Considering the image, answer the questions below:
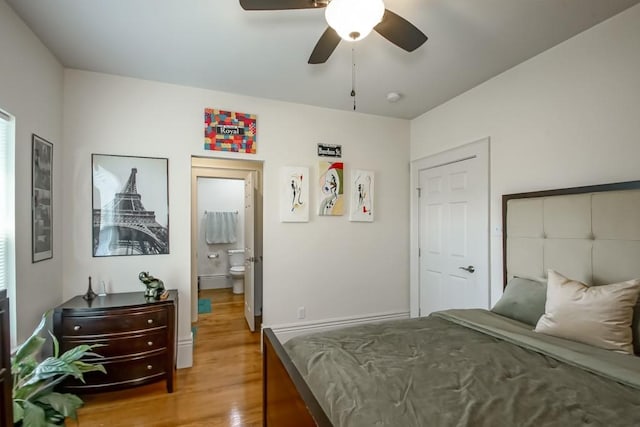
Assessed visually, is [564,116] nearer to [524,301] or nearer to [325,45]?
[524,301]

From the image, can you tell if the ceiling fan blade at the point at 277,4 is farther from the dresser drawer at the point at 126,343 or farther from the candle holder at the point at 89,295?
the candle holder at the point at 89,295

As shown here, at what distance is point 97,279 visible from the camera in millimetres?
2584

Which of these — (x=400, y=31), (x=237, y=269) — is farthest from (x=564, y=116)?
(x=237, y=269)

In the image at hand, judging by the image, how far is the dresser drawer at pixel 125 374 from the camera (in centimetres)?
218

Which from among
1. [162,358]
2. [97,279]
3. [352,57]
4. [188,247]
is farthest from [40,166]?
[352,57]

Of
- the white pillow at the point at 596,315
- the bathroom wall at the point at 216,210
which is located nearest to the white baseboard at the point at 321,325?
the white pillow at the point at 596,315

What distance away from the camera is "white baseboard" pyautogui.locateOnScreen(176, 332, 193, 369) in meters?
2.78

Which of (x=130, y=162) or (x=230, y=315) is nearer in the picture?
(x=130, y=162)

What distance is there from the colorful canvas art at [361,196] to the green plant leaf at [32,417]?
9.05 feet

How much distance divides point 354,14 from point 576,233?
193 centimetres

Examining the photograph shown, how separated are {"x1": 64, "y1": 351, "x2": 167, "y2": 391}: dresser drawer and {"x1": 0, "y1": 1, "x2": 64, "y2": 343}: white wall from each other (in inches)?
20.4

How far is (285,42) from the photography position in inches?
83.4

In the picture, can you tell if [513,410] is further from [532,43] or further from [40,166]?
[40,166]

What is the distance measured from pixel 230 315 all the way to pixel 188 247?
190cm
